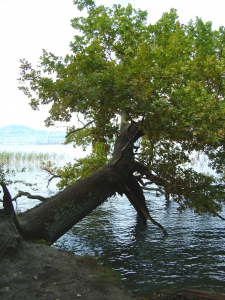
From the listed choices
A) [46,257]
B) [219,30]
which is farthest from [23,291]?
[219,30]

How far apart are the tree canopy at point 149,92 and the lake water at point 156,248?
1.65m

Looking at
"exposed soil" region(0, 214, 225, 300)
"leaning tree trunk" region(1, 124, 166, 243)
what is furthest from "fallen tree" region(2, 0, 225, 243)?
"exposed soil" region(0, 214, 225, 300)

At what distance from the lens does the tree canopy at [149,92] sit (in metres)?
9.76

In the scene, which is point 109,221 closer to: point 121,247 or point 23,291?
point 121,247

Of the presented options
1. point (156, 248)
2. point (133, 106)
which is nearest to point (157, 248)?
point (156, 248)

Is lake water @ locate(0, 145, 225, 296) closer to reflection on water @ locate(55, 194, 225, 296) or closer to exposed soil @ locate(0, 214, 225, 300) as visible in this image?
reflection on water @ locate(55, 194, 225, 296)

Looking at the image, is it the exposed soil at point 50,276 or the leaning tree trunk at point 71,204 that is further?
the leaning tree trunk at point 71,204

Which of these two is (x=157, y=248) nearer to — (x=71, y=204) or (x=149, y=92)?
(x=71, y=204)

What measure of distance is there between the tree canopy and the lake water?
1649mm

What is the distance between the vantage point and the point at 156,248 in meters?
12.4

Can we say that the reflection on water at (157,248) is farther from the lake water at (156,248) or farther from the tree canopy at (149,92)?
the tree canopy at (149,92)

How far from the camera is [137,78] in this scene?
9891 millimetres

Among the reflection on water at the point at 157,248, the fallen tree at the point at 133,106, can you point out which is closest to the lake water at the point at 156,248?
the reflection on water at the point at 157,248

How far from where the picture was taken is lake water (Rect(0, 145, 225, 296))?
954 cm
